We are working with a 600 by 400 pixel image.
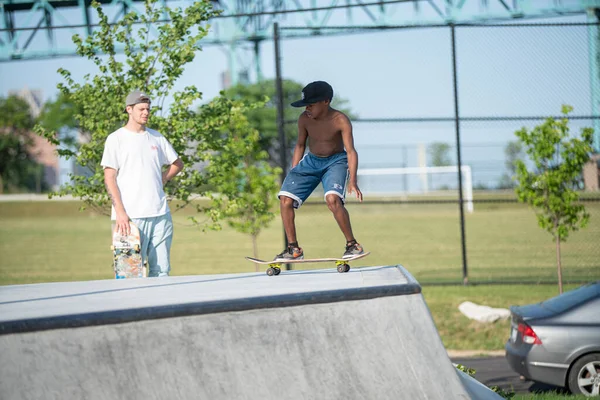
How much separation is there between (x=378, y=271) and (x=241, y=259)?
21594 millimetres

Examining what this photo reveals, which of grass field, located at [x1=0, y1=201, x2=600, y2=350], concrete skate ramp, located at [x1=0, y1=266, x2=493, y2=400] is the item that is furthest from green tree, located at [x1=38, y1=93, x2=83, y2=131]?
concrete skate ramp, located at [x1=0, y1=266, x2=493, y2=400]

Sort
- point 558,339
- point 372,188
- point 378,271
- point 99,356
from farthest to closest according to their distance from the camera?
point 372,188 → point 558,339 → point 378,271 → point 99,356

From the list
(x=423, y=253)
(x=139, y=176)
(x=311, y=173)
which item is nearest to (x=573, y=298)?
(x=311, y=173)

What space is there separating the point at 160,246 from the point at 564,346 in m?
4.46

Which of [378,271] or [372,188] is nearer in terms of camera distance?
[378,271]

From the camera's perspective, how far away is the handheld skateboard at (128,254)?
6.99m

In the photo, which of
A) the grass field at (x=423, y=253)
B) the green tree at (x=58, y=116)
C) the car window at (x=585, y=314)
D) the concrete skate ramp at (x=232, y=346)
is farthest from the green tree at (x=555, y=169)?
the green tree at (x=58, y=116)

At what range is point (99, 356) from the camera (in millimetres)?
4219

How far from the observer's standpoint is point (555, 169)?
43.1 ft

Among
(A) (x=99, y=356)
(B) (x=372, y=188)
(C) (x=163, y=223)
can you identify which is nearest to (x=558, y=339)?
(C) (x=163, y=223)

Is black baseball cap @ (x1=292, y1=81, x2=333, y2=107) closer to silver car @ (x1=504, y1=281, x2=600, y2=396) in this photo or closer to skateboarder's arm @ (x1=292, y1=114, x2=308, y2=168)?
skateboarder's arm @ (x1=292, y1=114, x2=308, y2=168)

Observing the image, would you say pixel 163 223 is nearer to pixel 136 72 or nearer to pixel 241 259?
pixel 136 72

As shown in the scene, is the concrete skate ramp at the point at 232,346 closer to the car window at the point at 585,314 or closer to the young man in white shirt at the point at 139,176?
the young man in white shirt at the point at 139,176

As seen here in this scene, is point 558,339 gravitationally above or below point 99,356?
below
